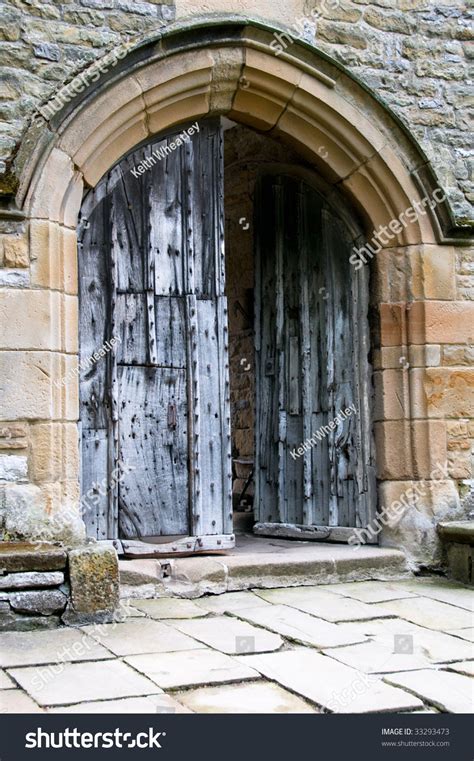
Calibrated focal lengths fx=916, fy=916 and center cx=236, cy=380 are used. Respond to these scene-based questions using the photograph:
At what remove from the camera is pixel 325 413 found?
234 inches

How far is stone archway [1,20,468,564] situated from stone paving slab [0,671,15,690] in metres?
1.28

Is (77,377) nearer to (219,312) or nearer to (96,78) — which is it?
(219,312)

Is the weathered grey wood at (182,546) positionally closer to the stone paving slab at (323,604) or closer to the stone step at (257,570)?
the stone step at (257,570)

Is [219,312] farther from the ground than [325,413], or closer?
farther from the ground

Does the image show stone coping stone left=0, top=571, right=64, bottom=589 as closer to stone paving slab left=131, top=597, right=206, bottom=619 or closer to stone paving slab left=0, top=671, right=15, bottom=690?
stone paving slab left=131, top=597, right=206, bottom=619

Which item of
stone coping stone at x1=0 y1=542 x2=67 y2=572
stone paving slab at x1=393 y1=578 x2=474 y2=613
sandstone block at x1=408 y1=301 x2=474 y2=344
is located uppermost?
sandstone block at x1=408 y1=301 x2=474 y2=344

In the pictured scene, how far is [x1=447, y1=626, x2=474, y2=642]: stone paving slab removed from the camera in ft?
12.6

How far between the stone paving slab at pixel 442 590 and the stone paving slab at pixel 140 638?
1495 millimetres

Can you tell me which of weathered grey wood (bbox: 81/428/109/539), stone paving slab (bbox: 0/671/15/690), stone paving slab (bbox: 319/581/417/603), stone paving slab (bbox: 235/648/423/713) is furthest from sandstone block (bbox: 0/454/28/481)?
stone paving slab (bbox: 319/581/417/603)

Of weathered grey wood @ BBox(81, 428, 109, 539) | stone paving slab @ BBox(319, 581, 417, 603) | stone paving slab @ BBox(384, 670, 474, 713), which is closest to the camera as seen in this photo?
stone paving slab @ BBox(384, 670, 474, 713)

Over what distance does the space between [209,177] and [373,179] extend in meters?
0.98

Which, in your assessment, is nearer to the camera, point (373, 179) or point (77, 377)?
point (77, 377)
